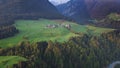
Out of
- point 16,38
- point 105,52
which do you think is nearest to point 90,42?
point 105,52

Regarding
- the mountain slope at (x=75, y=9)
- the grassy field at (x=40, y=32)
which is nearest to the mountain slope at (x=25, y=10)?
the grassy field at (x=40, y=32)

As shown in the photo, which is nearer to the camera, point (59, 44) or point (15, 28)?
point (59, 44)

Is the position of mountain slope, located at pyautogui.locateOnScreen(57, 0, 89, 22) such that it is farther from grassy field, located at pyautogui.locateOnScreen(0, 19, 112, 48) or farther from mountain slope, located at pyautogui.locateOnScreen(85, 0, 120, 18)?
grassy field, located at pyautogui.locateOnScreen(0, 19, 112, 48)

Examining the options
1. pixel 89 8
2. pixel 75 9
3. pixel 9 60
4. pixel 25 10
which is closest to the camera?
pixel 9 60

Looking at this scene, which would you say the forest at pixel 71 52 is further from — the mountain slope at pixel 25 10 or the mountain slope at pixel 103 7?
the mountain slope at pixel 103 7

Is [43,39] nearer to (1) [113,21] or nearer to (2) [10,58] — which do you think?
(2) [10,58]

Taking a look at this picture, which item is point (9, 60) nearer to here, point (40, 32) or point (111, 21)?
point (40, 32)

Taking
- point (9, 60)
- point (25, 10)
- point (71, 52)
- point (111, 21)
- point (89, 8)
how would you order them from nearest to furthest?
point (9, 60)
point (71, 52)
point (111, 21)
point (25, 10)
point (89, 8)

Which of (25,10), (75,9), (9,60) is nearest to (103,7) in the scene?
(25,10)
